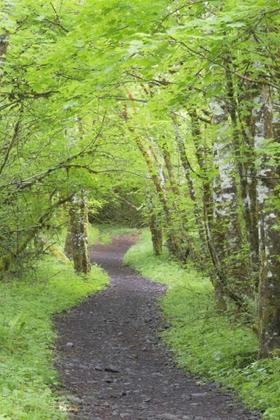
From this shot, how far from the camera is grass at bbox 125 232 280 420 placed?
7039 millimetres

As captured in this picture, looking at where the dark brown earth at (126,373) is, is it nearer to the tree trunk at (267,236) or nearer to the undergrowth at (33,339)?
the undergrowth at (33,339)

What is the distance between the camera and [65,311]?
47.1ft

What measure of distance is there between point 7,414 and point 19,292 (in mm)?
9400

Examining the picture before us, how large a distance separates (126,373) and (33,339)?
6.65ft

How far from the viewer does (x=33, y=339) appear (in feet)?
32.9

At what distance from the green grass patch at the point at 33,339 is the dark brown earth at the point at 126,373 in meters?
0.34

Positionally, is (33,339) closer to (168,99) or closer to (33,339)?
(33,339)

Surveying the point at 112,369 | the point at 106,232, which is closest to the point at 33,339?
the point at 112,369

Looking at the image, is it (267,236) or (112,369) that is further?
(112,369)

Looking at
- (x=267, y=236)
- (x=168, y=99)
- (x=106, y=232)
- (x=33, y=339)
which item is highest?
(x=168, y=99)

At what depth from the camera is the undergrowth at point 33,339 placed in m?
5.94

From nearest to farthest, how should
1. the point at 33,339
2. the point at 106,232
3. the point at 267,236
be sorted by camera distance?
the point at 267,236 → the point at 33,339 → the point at 106,232

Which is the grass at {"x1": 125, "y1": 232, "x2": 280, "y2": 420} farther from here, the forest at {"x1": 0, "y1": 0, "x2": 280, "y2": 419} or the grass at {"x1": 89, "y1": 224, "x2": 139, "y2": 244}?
the grass at {"x1": 89, "y1": 224, "x2": 139, "y2": 244}

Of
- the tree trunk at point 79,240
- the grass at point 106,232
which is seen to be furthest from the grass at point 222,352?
the grass at point 106,232
